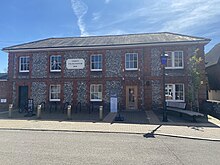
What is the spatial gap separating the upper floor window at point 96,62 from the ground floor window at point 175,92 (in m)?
6.67

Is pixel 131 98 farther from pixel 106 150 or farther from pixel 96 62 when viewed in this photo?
pixel 106 150

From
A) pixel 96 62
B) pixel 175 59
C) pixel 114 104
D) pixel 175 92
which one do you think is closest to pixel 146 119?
pixel 114 104

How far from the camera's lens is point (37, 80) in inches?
681

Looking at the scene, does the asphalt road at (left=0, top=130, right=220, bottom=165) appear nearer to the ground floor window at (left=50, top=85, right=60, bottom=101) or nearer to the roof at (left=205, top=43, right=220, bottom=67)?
the ground floor window at (left=50, top=85, right=60, bottom=101)

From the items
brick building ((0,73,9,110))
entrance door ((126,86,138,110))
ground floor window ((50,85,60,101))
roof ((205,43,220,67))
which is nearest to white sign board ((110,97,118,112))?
entrance door ((126,86,138,110))

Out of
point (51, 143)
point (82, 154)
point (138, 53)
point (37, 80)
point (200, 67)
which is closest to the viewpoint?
point (82, 154)

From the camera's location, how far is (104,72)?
54.1 feet

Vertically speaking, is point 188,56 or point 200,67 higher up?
point 188,56

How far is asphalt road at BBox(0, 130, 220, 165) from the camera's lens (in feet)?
16.1

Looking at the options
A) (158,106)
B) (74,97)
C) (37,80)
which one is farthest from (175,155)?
(37,80)

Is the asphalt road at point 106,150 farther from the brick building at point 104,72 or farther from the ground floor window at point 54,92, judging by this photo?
the ground floor window at point 54,92

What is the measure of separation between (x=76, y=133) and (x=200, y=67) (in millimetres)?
12258

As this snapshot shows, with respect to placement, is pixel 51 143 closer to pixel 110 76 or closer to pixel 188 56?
pixel 110 76

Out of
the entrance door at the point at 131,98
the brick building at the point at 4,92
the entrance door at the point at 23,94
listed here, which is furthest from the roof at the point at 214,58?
the brick building at the point at 4,92
